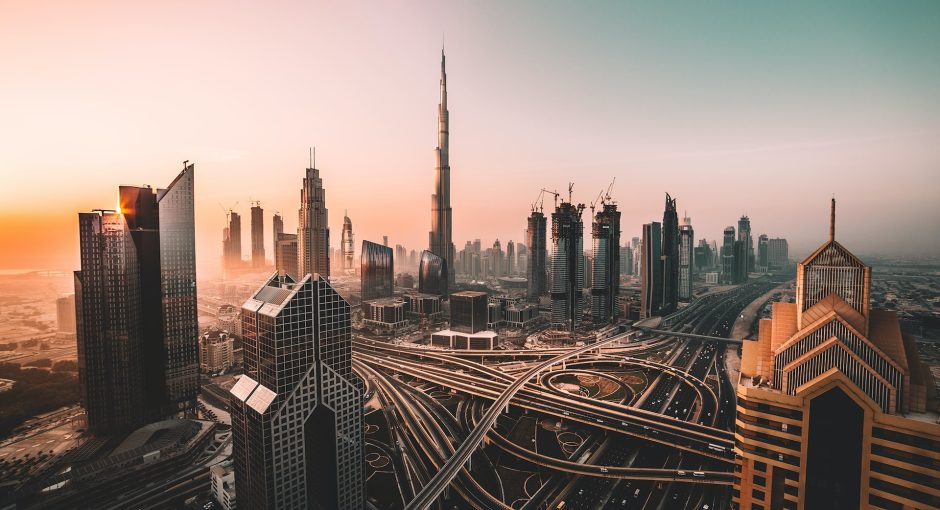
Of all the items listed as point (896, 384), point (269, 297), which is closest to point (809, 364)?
point (896, 384)

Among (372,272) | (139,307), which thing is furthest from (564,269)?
(139,307)

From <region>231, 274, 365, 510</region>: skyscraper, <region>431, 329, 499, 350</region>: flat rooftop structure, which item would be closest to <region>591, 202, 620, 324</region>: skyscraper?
<region>431, 329, 499, 350</region>: flat rooftop structure

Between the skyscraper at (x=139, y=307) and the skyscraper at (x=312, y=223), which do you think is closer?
the skyscraper at (x=139, y=307)

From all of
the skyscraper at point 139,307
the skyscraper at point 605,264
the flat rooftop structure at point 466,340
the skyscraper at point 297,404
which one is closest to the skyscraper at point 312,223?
the flat rooftop structure at point 466,340

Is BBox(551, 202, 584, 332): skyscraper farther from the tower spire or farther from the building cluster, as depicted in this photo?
the tower spire

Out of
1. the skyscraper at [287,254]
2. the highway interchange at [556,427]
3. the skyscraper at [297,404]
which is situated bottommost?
the highway interchange at [556,427]

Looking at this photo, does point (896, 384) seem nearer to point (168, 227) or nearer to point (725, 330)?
point (168, 227)

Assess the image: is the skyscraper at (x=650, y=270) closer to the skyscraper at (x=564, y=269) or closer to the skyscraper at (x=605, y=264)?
the skyscraper at (x=605, y=264)
